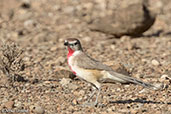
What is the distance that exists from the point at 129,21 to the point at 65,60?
3.12 meters

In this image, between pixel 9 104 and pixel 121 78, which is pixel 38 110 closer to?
pixel 9 104

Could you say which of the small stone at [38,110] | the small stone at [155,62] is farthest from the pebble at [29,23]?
the small stone at [38,110]

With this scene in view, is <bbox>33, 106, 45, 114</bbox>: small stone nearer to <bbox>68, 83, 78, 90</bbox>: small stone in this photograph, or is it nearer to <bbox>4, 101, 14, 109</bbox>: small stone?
<bbox>4, 101, 14, 109</bbox>: small stone

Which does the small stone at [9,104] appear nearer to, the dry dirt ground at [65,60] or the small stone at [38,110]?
the dry dirt ground at [65,60]

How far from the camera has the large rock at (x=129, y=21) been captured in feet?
39.9

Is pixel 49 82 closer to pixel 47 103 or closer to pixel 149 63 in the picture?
pixel 47 103

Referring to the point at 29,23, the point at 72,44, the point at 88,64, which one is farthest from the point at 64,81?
the point at 29,23

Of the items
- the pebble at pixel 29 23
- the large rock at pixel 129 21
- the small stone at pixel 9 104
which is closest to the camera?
the small stone at pixel 9 104

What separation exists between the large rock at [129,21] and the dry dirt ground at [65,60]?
0.91 ft

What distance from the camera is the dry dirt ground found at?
698 cm

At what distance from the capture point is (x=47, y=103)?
700cm

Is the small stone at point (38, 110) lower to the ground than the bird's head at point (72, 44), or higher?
lower

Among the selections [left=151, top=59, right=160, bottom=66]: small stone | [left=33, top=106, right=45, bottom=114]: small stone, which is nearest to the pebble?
[left=151, top=59, right=160, bottom=66]: small stone

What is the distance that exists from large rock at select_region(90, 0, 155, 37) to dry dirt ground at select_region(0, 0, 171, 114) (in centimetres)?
28
